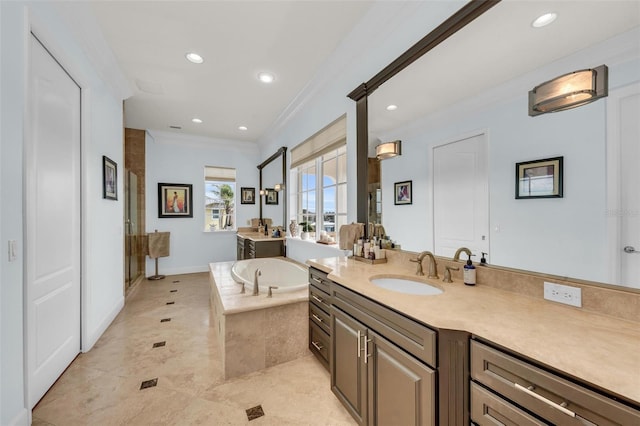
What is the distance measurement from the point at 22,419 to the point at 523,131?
3.09 meters

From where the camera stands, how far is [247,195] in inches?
232

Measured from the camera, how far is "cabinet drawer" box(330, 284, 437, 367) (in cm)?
98

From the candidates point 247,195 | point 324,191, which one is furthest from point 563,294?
point 247,195

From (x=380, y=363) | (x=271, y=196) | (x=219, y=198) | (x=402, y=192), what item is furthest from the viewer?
(x=219, y=198)

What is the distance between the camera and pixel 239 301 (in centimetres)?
217

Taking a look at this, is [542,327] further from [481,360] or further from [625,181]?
[625,181]

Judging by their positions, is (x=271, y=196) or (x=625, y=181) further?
(x=271, y=196)

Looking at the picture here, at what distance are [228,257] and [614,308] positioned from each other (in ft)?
19.1

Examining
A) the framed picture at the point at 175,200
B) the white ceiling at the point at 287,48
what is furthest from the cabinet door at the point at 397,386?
the framed picture at the point at 175,200

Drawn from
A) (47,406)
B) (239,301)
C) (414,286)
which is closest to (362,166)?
(414,286)

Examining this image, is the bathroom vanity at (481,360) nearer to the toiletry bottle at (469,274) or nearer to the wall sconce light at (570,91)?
the toiletry bottle at (469,274)

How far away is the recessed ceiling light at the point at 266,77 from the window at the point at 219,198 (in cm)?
313

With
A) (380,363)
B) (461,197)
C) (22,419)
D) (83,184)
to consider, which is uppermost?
(83,184)

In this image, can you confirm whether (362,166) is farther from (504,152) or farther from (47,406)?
(47,406)
